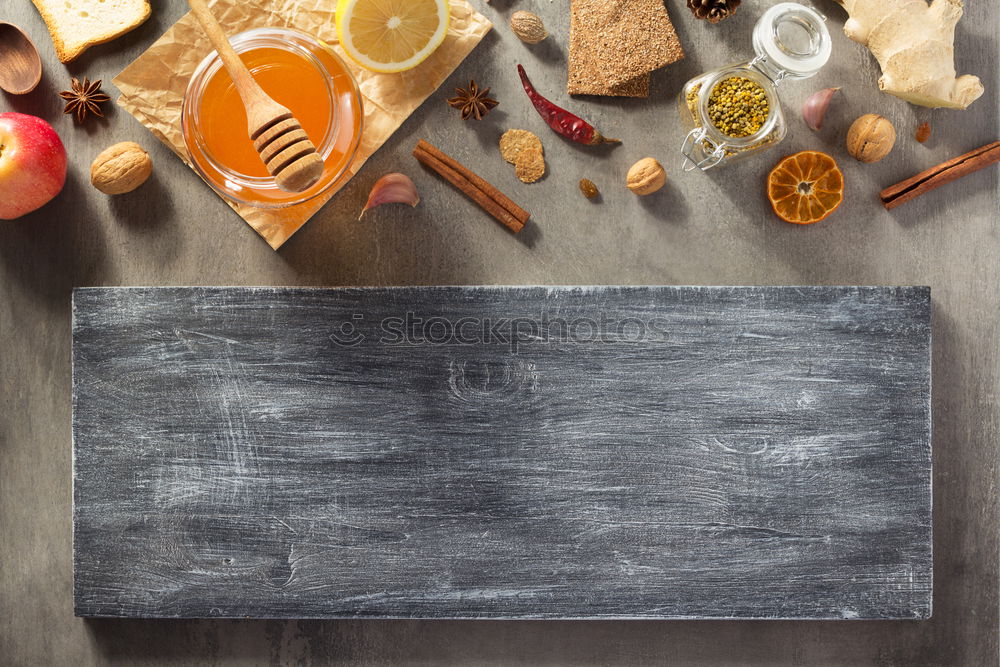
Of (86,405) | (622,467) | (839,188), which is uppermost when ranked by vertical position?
(839,188)

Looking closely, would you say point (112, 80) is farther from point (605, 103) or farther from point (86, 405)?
point (605, 103)

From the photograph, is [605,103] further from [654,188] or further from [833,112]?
[833,112]

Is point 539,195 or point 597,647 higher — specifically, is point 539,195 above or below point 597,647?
above

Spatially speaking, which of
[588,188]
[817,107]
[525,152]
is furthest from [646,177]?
[817,107]

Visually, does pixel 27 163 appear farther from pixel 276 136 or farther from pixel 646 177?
pixel 646 177

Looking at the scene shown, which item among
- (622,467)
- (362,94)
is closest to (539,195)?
(362,94)

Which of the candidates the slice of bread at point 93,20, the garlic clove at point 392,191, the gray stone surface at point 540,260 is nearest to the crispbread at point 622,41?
the gray stone surface at point 540,260

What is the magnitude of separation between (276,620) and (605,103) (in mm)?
1111

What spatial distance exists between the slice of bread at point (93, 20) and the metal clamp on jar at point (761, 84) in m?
1.00

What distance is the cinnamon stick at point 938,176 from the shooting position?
1231 mm

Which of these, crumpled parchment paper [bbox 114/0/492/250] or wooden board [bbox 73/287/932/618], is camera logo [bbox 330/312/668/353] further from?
crumpled parchment paper [bbox 114/0/492/250]

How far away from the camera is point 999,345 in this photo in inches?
49.5

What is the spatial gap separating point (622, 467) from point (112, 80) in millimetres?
1125

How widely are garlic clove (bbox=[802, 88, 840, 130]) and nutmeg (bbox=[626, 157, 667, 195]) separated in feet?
0.92
